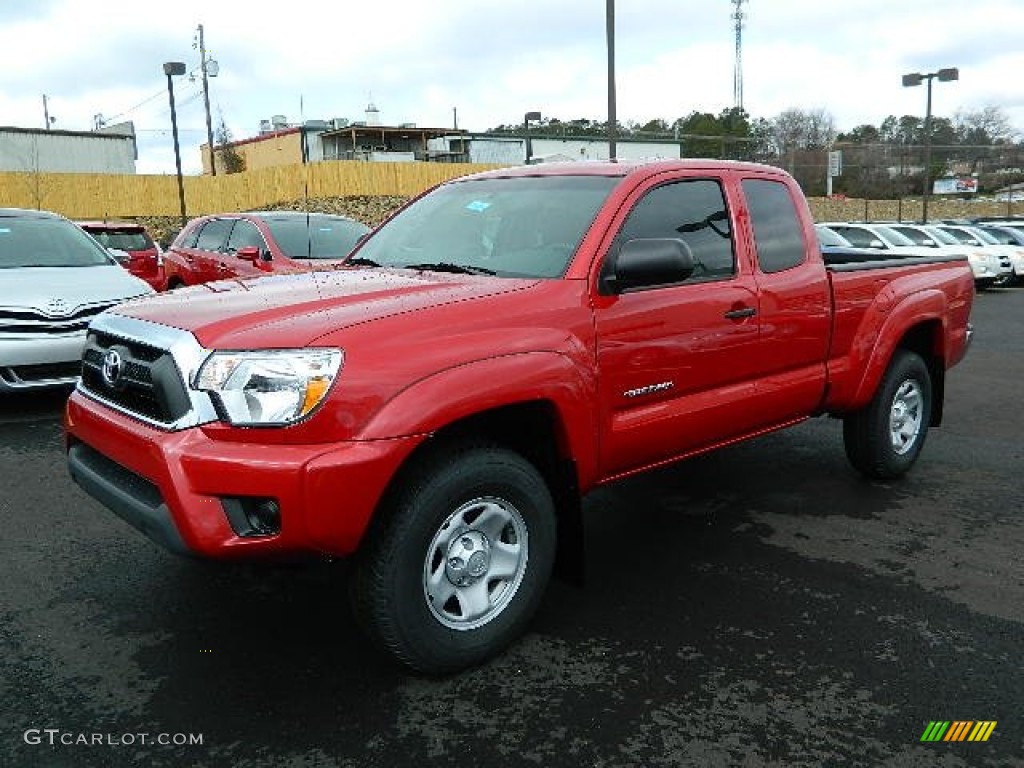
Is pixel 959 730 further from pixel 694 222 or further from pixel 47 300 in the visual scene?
pixel 47 300

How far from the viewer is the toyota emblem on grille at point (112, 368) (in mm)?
3110

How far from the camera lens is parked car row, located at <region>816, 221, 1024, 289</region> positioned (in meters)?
19.0

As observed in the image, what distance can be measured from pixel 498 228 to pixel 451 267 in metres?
0.32

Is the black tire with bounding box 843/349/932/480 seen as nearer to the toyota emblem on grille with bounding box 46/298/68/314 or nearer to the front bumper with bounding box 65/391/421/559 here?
the front bumper with bounding box 65/391/421/559

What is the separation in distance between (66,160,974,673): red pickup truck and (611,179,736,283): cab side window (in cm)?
1

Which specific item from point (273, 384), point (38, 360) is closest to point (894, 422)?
point (273, 384)

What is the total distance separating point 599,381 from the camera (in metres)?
3.36

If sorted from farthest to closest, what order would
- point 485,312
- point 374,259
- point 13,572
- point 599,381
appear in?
point 374,259 < point 13,572 < point 599,381 < point 485,312

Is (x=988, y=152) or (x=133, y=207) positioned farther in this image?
(x=988, y=152)

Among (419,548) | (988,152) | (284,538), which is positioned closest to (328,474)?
(284,538)

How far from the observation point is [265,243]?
9.31 meters

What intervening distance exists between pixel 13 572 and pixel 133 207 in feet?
129

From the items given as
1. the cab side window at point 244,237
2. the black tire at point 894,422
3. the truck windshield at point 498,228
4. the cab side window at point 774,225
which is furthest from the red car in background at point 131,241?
the black tire at point 894,422

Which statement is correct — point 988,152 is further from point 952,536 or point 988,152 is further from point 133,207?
point 952,536
